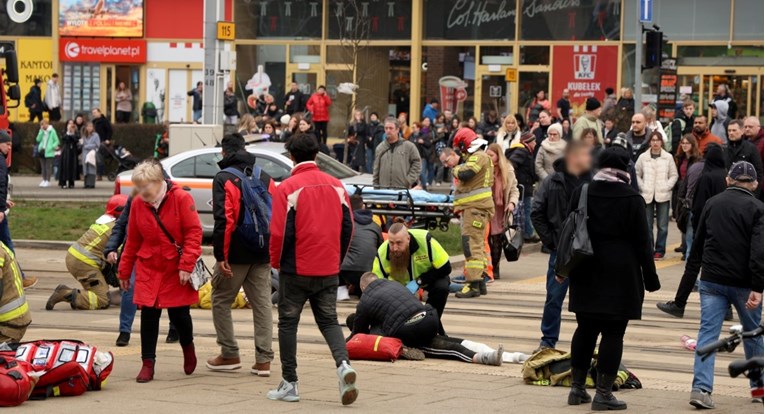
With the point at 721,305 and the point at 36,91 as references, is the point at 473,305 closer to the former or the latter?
the point at 721,305

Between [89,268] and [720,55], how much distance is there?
28.3m

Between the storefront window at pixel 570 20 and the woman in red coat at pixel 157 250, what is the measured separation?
32600 mm

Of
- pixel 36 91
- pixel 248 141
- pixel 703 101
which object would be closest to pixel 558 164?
pixel 248 141

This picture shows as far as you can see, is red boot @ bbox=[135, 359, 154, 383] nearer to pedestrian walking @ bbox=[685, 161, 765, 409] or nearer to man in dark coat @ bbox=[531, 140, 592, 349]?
man in dark coat @ bbox=[531, 140, 592, 349]

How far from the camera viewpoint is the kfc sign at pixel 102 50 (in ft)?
153

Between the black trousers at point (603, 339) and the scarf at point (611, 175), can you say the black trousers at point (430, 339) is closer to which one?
the black trousers at point (603, 339)

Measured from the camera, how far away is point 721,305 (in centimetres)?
961

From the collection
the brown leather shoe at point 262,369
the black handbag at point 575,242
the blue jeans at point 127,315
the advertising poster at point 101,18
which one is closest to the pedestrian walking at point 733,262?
the black handbag at point 575,242

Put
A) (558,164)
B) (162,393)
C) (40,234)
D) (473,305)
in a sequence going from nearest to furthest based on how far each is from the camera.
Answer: (162,393) < (558,164) < (473,305) < (40,234)

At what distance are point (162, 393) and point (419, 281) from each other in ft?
10.5

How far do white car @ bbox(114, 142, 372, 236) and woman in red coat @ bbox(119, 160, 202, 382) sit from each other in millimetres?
10688

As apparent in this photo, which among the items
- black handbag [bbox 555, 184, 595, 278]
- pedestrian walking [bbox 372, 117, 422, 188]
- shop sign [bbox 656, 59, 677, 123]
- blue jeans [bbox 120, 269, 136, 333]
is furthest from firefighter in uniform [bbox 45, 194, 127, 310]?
shop sign [bbox 656, 59, 677, 123]

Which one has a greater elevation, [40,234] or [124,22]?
[124,22]

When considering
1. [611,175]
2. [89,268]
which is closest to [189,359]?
[611,175]
